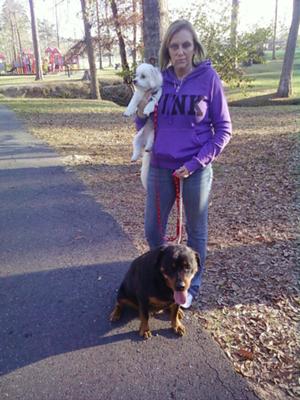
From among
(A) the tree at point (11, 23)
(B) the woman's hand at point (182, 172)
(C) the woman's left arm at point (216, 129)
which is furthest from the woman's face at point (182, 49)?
(A) the tree at point (11, 23)

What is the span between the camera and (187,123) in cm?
275

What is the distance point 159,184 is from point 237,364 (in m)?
1.48

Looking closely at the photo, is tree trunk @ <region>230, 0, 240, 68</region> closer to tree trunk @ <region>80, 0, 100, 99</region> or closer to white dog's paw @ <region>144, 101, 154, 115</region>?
white dog's paw @ <region>144, 101, 154, 115</region>

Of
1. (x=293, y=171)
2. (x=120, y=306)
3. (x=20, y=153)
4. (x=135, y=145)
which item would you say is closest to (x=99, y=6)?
(x=20, y=153)

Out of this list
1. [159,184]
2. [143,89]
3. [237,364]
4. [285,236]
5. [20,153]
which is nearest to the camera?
[237,364]

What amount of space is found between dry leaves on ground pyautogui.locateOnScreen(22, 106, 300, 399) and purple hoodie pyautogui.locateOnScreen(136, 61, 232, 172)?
142cm

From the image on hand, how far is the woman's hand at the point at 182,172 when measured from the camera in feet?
9.05

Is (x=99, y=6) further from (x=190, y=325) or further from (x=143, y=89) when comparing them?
(x=190, y=325)

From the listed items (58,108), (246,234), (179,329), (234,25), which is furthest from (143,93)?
(58,108)

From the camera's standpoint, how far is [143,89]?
323cm

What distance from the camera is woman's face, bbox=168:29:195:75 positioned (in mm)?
2697

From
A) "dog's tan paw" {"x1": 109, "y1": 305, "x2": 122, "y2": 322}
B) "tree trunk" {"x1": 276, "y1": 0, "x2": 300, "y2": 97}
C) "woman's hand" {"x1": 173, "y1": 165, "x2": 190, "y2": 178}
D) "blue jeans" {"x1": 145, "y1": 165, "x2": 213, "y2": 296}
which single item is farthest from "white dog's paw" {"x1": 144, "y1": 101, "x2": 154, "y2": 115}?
"tree trunk" {"x1": 276, "y1": 0, "x2": 300, "y2": 97}

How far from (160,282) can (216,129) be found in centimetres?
123

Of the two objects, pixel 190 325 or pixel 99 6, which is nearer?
pixel 190 325
